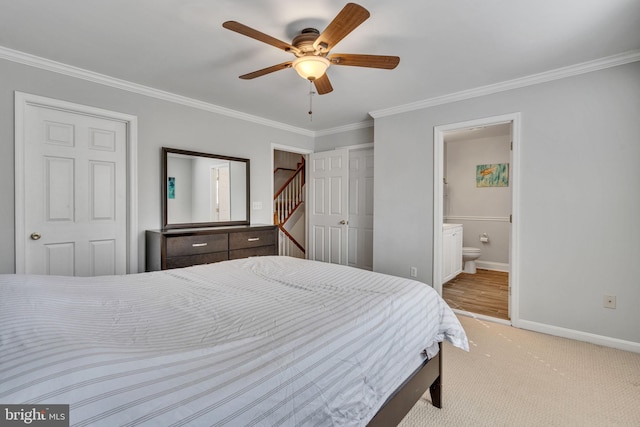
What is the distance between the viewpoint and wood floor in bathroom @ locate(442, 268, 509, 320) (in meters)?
3.58

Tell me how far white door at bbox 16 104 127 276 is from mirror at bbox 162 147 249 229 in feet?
1.46

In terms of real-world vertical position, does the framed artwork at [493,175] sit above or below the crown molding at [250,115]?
below

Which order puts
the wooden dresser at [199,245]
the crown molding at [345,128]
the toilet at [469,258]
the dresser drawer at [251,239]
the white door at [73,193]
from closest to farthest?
the white door at [73,193], the wooden dresser at [199,245], the dresser drawer at [251,239], the crown molding at [345,128], the toilet at [469,258]

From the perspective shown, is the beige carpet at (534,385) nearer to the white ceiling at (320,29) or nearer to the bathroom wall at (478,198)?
the white ceiling at (320,29)

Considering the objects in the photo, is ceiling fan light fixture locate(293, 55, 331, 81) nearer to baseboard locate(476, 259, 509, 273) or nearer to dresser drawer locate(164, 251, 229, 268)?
dresser drawer locate(164, 251, 229, 268)

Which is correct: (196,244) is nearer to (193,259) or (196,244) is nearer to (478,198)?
(193,259)

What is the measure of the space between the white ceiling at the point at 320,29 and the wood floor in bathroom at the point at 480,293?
249cm

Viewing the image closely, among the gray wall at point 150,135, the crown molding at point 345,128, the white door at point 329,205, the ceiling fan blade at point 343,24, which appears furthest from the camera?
the white door at point 329,205

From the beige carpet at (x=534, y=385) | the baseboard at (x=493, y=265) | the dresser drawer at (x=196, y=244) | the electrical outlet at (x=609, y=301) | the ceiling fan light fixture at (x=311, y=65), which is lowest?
the beige carpet at (x=534, y=385)

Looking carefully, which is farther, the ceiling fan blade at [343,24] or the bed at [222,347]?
the ceiling fan blade at [343,24]

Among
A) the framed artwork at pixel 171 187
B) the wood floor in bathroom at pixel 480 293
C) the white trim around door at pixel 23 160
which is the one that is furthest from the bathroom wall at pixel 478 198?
the white trim around door at pixel 23 160

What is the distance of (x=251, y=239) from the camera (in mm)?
3748

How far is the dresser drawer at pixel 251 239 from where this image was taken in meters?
3.56

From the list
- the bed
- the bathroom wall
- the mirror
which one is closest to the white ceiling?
the mirror
